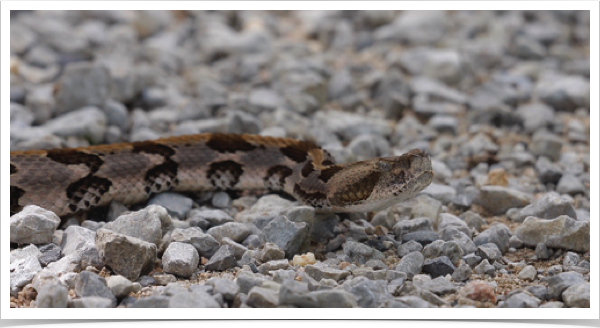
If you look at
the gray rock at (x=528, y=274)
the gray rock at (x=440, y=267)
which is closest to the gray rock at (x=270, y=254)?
the gray rock at (x=440, y=267)

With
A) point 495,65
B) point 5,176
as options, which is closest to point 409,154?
point 5,176

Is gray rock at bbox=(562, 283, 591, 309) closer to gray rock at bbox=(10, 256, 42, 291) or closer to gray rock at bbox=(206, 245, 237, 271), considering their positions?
gray rock at bbox=(206, 245, 237, 271)

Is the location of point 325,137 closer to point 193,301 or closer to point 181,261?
point 181,261

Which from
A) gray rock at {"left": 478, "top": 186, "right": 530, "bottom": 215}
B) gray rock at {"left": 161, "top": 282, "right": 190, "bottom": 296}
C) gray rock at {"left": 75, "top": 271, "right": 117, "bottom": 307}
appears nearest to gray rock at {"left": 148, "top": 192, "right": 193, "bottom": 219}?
gray rock at {"left": 161, "top": 282, "right": 190, "bottom": 296}

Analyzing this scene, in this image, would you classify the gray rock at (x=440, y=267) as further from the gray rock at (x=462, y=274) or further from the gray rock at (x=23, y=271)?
the gray rock at (x=23, y=271)

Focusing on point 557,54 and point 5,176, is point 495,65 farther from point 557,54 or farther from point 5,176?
point 5,176

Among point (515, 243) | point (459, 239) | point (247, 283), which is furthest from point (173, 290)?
point (515, 243)
